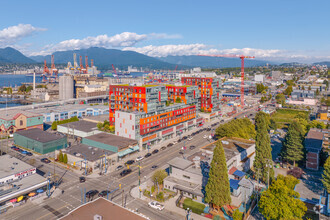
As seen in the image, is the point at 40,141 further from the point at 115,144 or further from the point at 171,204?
the point at 171,204

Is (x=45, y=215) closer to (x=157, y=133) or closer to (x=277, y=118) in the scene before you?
(x=157, y=133)

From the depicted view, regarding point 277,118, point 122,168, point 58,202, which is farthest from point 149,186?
point 277,118

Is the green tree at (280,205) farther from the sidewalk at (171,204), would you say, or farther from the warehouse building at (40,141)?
the warehouse building at (40,141)

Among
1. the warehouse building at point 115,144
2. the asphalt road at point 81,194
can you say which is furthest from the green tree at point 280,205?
the warehouse building at point 115,144

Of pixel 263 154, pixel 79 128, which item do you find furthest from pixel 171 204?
pixel 79 128

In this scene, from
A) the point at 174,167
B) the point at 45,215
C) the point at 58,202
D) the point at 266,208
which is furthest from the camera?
the point at 174,167

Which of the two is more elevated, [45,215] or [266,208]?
[266,208]

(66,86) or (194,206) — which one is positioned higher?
(66,86)
